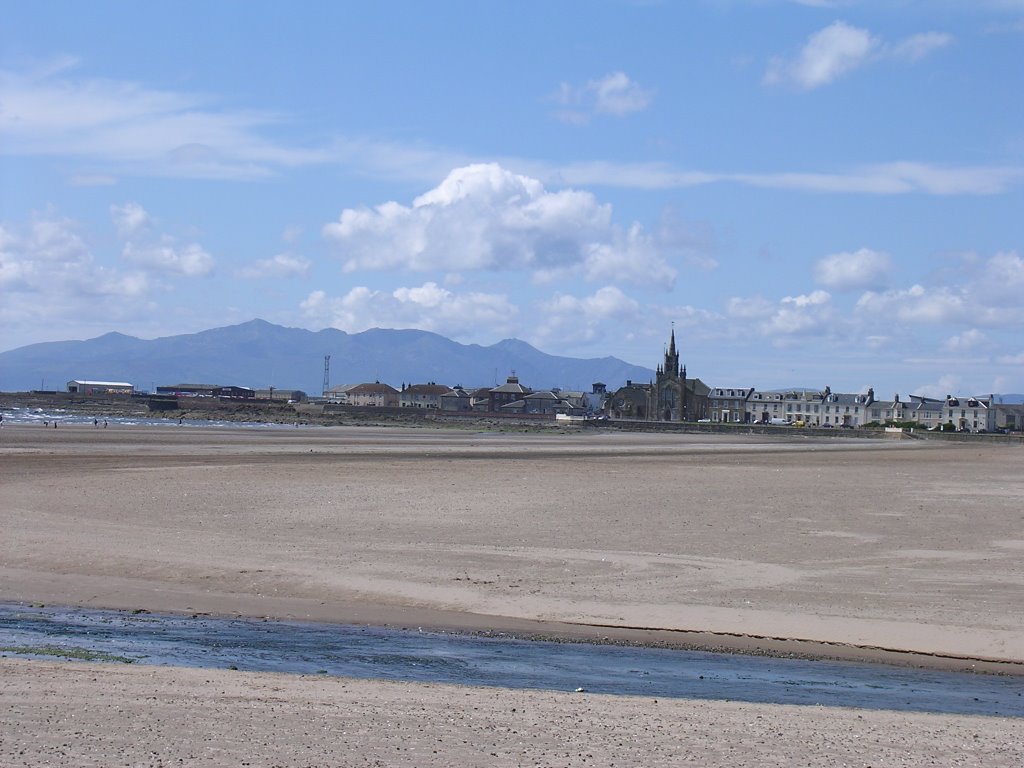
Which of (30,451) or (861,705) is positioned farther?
(30,451)

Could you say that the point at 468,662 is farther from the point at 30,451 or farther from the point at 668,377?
the point at 668,377

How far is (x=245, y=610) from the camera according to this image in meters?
15.5

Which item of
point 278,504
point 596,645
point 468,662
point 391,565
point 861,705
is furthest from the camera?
point 278,504

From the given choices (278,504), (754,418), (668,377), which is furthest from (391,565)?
(754,418)

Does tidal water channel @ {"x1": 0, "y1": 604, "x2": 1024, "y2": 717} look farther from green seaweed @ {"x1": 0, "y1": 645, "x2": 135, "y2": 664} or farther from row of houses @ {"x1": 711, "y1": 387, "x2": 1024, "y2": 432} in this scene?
row of houses @ {"x1": 711, "y1": 387, "x2": 1024, "y2": 432}

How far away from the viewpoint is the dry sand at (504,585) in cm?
920

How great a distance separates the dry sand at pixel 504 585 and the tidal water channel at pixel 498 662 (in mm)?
672

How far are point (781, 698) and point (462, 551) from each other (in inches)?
371

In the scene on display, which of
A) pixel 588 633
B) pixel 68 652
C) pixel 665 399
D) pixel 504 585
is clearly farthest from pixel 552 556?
pixel 665 399

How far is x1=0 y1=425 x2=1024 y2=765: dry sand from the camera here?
9.20 meters

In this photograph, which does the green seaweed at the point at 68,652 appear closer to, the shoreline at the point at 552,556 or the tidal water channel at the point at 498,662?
the tidal water channel at the point at 498,662

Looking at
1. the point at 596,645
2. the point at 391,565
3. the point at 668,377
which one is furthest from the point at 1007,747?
the point at 668,377

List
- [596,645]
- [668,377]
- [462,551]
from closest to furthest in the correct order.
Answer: [596,645] < [462,551] < [668,377]

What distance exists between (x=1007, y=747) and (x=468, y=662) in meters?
5.61
